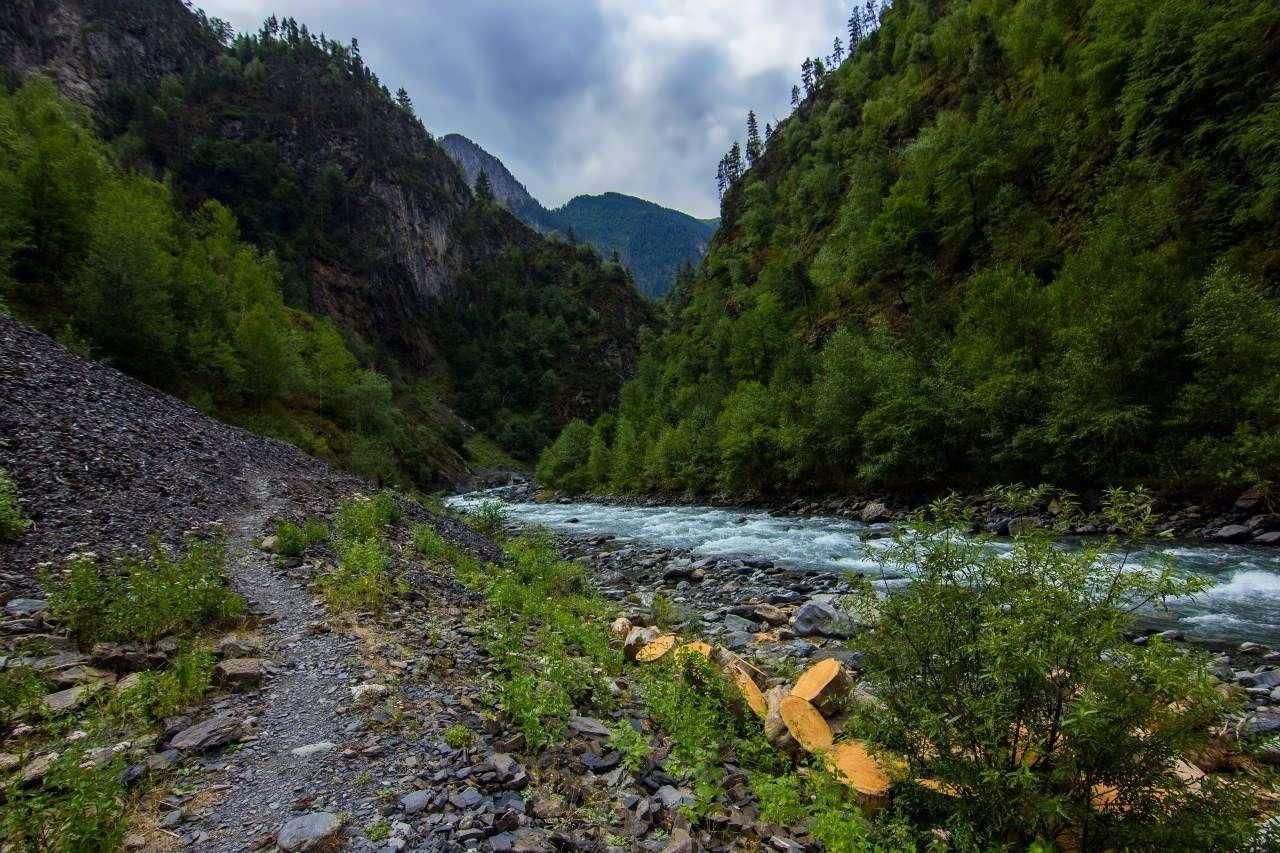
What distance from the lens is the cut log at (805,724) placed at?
6191 millimetres

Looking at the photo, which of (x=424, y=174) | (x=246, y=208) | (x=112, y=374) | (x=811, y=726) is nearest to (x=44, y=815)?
(x=811, y=726)

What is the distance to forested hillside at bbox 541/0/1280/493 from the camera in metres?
20.5

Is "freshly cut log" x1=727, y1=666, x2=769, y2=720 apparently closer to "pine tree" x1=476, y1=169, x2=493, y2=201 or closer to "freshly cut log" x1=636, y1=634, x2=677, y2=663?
"freshly cut log" x1=636, y1=634, x2=677, y2=663

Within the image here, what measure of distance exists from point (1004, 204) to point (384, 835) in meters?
50.1

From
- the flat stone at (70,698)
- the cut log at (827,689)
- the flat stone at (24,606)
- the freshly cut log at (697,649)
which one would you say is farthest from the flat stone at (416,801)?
the flat stone at (24,606)

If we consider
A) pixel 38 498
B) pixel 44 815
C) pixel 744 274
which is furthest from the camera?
pixel 744 274

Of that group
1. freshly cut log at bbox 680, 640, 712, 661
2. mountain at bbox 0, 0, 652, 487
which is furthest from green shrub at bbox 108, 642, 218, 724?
mountain at bbox 0, 0, 652, 487

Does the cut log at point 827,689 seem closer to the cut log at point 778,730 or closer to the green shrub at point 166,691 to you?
the cut log at point 778,730

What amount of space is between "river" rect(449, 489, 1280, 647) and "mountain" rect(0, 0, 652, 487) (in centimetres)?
2523

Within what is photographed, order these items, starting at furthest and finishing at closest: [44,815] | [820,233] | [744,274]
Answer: [744,274]
[820,233]
[44,815]

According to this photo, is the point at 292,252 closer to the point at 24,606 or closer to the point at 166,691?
the point at 24,606

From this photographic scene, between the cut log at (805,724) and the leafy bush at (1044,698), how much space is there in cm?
103

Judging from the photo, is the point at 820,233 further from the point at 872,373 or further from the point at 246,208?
the point at 246,208

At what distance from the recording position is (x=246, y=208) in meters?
118
